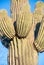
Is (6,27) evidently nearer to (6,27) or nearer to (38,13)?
(6,27)

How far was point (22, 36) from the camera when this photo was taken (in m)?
6.19

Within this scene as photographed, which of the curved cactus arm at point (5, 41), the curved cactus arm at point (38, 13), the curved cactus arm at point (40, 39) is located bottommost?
the curved cactus arm at point (5, 41)

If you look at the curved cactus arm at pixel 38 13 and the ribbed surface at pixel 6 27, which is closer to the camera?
the ribbed surface at pixel 6 27

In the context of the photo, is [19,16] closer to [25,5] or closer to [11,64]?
[25,5]

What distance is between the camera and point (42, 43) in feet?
19.8

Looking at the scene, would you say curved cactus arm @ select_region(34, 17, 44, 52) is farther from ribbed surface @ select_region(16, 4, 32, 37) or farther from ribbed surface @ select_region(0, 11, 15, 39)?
ribbed surface @ select_region(0, 11, 15, 39)

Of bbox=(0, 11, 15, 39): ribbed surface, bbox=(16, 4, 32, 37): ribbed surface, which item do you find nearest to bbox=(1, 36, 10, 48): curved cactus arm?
bbox=(0, 11, 15, 39): ribbed surface

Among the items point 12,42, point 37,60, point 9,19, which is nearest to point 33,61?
point 37,60

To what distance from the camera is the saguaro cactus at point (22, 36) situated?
607 cm

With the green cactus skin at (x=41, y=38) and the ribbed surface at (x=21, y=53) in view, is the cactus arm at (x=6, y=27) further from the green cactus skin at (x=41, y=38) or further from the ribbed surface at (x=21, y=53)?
the green cactus skin at (x=41, y=38)

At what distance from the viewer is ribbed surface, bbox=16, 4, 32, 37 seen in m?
6.06

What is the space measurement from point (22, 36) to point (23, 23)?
0.30 meters

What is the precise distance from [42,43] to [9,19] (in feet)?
2.79

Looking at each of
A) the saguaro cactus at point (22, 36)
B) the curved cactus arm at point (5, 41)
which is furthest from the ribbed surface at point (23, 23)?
the curved cactus arm at point (5, 41)
